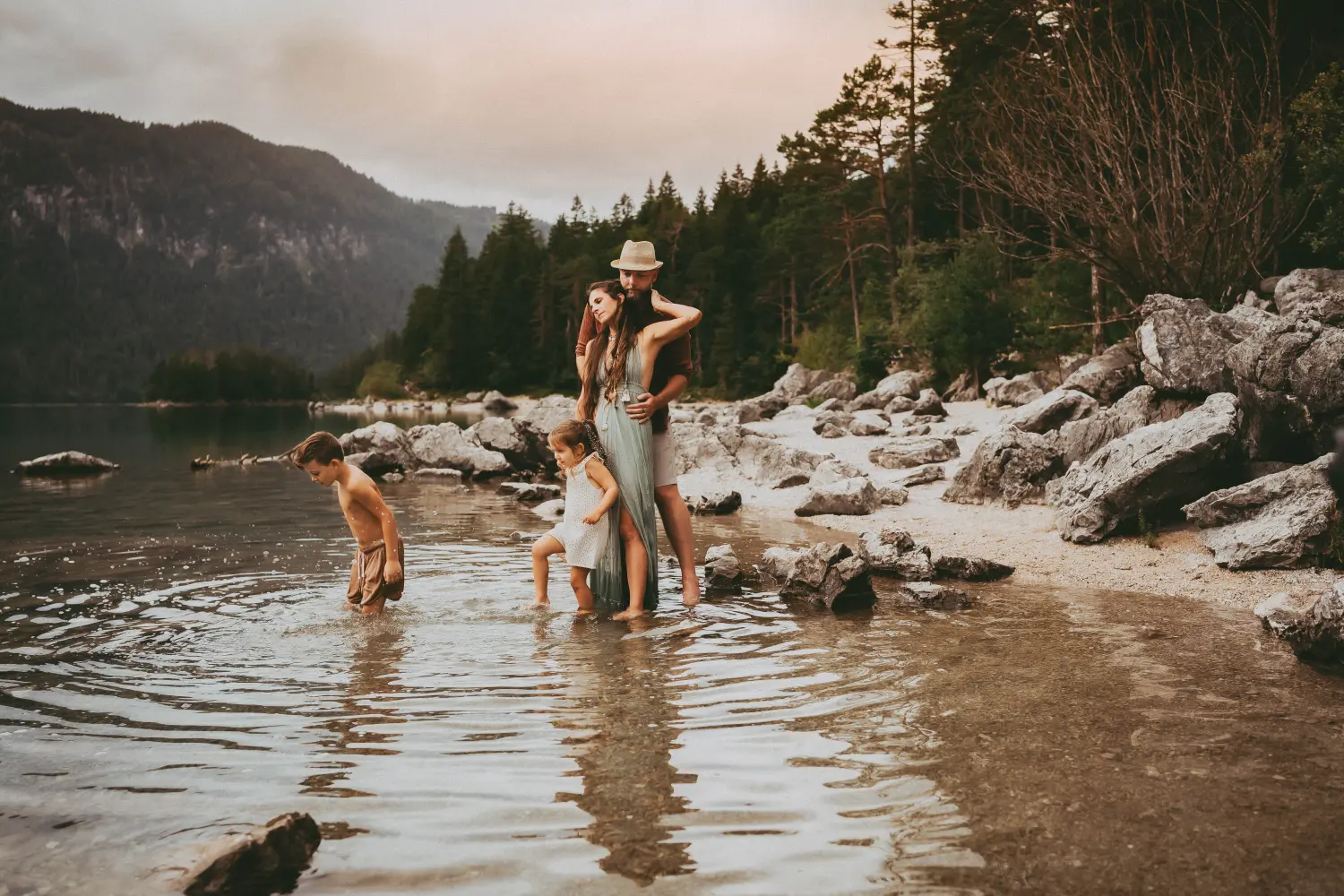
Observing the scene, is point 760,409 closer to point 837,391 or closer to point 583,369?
point 837,391

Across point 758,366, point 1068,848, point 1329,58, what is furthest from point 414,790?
point 758,366

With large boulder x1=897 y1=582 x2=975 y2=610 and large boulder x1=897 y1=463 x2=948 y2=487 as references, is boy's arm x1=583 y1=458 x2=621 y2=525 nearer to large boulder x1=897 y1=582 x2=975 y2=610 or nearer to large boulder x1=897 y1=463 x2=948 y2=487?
large boulder x1=897 y1=582 x2=975 y2=610

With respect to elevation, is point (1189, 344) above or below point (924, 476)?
above

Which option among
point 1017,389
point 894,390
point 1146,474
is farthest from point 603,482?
point 894,390

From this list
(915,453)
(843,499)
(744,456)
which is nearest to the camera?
(843,499)

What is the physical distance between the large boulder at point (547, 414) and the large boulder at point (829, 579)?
14935 mm

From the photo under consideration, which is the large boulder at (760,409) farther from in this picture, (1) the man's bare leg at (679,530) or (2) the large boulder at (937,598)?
(2) the large boulder at (937,598)

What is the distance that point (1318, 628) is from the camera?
5.50m

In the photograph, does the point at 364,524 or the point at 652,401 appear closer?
the point at 364,524

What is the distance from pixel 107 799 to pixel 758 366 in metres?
58.9

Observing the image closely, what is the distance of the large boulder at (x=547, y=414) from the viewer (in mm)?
23192

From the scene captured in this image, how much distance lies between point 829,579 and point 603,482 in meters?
1.95

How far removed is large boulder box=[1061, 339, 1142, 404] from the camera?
48.1 ft

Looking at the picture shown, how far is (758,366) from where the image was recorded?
203 ft
